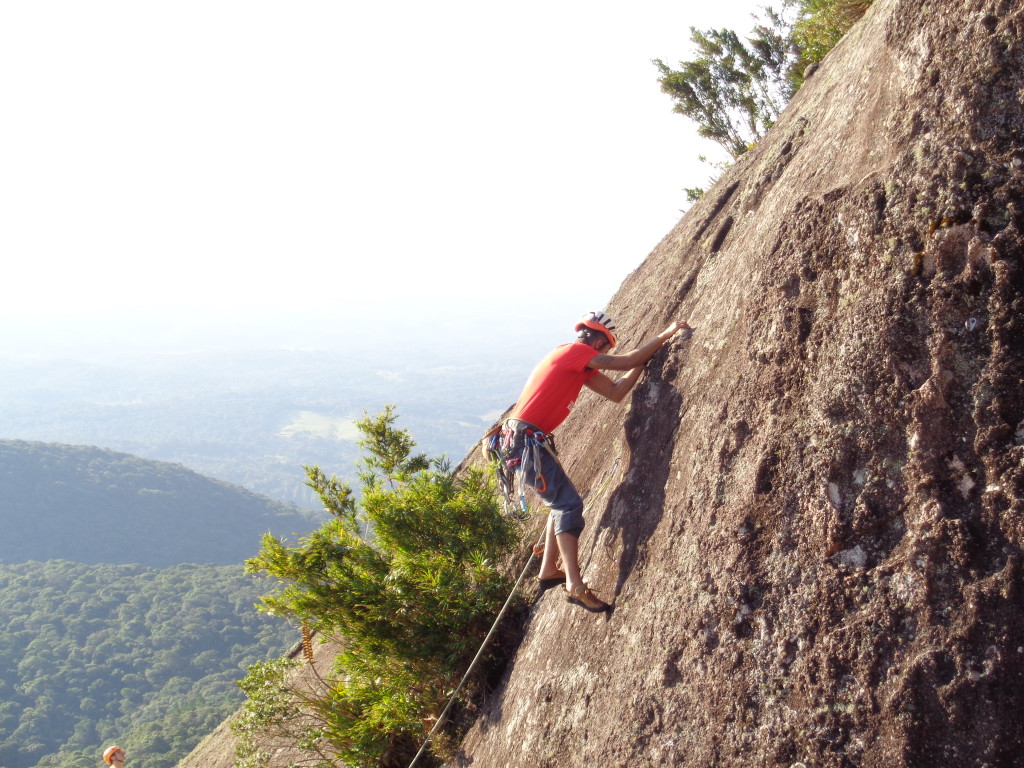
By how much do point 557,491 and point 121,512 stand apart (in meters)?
176

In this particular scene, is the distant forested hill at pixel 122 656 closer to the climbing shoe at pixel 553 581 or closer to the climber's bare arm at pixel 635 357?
the climbing shoe at pixel 553 581

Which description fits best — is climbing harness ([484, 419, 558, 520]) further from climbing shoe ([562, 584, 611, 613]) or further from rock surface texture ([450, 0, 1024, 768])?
climbing shoe ([562, 584, 611, 613])

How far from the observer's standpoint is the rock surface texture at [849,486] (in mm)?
4551

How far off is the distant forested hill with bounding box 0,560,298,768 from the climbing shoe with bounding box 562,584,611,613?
62404 millimetres

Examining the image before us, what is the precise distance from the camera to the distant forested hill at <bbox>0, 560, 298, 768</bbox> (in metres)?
71.4

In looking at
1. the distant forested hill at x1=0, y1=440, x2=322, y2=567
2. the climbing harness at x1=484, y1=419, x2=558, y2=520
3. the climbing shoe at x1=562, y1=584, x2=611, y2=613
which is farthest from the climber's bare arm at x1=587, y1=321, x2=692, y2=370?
the distant forested hill at x1=0, y1=440, x2=322, y2=567

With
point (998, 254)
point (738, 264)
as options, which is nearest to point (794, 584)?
point (998, 254)

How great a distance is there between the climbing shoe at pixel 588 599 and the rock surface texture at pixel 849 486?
4.9 inches

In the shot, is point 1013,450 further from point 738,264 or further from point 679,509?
point 738,264

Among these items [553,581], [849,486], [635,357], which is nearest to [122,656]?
[553,581]

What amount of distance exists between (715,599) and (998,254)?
3100mm

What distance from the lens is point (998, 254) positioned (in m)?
5.02

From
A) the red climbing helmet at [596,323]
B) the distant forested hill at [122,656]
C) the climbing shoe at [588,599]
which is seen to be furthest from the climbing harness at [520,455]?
the distant forested hill at [122,656]

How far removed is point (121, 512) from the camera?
15962cm
